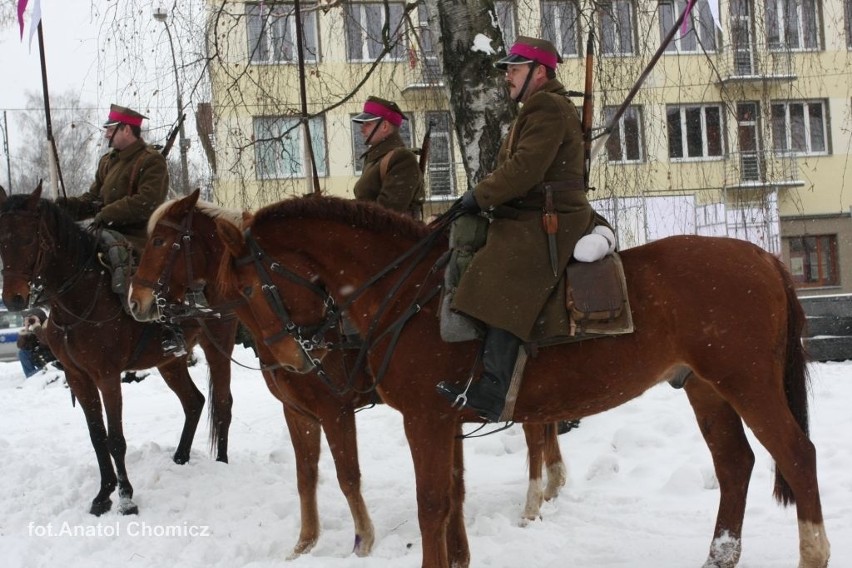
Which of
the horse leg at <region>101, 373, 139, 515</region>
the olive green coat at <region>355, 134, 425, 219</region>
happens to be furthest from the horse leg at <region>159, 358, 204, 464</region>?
the olive green coat at <region>355, 134, 425, 219</region>

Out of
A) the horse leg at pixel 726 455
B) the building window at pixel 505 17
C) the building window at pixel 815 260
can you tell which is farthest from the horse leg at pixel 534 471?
the building window at pixel 815 260

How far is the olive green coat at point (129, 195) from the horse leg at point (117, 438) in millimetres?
1286

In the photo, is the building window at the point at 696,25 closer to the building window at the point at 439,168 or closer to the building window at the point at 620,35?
the building window at the point at 620,35

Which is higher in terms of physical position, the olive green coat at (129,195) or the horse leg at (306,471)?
the olive green coat at (129,195)

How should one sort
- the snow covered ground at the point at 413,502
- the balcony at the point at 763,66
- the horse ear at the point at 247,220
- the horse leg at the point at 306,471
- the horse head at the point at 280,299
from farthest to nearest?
the balcony at the point at 763,66, the horse leg at the point at 306,471, the snow covered ground at the point at 413,502, the horse ear at the point at 247,220, the horse head at the point at 280,299

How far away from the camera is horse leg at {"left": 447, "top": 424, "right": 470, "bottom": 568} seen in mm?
4945

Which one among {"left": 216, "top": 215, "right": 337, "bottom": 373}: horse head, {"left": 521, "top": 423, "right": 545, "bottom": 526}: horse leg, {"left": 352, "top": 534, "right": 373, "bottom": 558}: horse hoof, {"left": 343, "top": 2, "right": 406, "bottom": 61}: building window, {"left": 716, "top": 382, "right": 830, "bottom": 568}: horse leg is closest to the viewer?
{"left": 716, "top": 382, "right": 830, "bottom": 568}: horse leg

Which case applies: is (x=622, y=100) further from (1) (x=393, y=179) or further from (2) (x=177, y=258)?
(2) (x=177, y=258)

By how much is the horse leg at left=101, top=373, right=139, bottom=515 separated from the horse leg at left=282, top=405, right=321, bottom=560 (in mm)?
1656

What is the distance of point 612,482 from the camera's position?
22.3 ft

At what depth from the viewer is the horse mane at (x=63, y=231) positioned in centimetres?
681

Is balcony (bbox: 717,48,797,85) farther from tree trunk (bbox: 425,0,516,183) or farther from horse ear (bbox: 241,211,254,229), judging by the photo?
horse ear (bbox: 241,211,254,229)

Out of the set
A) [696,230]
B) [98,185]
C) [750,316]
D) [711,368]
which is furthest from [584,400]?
[696,230]

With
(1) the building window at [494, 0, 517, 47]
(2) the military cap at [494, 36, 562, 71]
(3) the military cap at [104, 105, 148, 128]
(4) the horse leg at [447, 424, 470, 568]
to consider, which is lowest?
(4) the horse leg at [447, 424, 470, 568]
